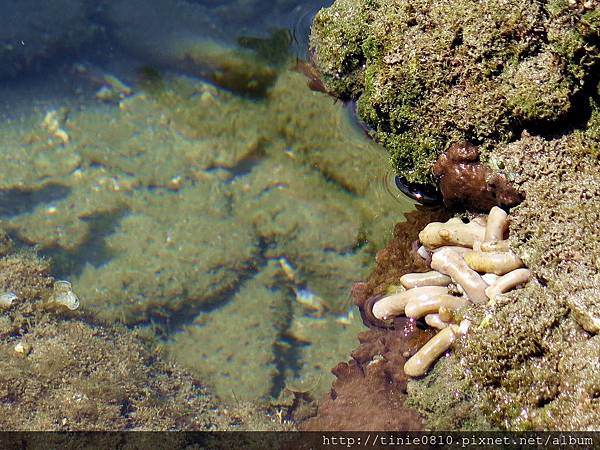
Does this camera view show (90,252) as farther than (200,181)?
No

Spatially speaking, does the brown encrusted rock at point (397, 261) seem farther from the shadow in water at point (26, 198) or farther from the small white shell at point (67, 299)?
the shadow in water at point (26, 198)

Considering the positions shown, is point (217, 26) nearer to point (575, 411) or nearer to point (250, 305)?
point (250, 305)

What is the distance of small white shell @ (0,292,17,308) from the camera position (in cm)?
501

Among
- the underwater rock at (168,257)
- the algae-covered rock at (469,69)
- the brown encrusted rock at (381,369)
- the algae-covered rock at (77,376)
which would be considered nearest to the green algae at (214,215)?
the underwater rock at (168,257)

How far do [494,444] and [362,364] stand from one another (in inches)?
44.4

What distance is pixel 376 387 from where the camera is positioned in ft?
11.7

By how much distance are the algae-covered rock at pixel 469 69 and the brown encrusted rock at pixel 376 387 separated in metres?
1.32

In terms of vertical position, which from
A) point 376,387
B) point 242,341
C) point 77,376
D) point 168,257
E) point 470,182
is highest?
point 470,182

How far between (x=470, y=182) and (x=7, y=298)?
461cm

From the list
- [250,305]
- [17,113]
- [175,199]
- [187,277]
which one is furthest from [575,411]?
[17,113]

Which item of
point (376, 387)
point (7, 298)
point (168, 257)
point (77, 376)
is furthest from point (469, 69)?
point (7, 298)

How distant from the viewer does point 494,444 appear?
289 centimetres

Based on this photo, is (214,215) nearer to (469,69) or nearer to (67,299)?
(67,299)

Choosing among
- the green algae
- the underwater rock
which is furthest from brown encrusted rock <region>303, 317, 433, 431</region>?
the underwater rock
